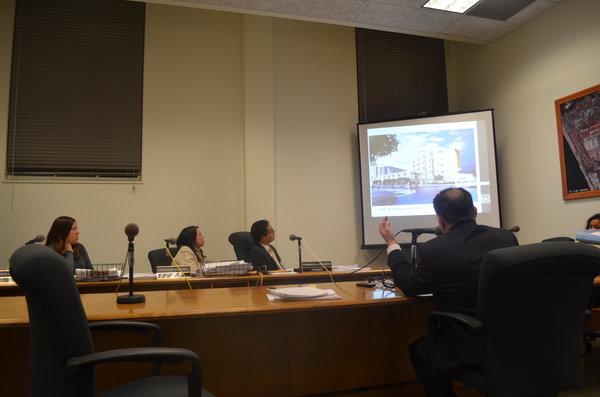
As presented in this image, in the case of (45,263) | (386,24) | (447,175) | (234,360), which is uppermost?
(386,24)

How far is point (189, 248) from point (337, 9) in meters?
2.51

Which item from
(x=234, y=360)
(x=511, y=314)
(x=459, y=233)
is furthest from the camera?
(x=234, y=360)

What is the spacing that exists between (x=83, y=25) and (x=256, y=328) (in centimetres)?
403

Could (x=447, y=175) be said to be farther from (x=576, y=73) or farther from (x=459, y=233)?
(x=459, y=233)

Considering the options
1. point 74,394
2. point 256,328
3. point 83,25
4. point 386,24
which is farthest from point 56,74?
point 74,394

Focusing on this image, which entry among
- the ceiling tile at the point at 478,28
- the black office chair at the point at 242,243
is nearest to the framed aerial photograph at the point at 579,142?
the ceiling tile at the point at 478,28

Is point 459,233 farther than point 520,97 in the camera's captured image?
No

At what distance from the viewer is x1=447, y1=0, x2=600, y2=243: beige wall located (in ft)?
12.0

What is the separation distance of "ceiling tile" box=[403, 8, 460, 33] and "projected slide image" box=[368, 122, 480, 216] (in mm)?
1026

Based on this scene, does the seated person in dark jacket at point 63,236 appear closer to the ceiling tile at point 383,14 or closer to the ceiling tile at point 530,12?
the ceiling tile at point 383,14

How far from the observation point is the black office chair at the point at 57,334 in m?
0.97

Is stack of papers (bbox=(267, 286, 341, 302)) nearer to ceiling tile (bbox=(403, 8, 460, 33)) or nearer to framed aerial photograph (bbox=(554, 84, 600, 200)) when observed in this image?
framed aerial photograph (bbox=(554, 84, 600, 200))

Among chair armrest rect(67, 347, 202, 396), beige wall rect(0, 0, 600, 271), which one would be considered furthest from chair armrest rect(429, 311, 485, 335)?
beige wall rect(0, 0, 600, 271)

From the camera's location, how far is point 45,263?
0.97 meters
